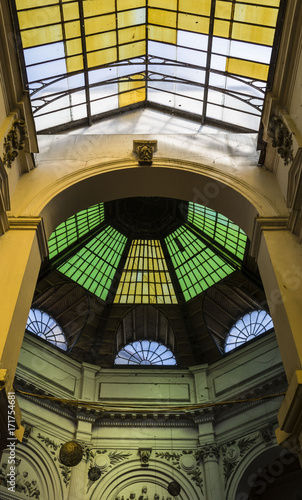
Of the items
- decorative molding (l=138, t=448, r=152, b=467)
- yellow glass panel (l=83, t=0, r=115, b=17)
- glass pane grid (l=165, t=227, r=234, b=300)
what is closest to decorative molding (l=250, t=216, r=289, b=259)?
yellow glass panel (l=83, t=0, r=115, b=17)

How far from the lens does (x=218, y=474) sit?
1525cm

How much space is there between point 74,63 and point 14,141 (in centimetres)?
364

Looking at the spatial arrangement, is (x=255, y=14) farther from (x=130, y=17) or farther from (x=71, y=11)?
(x=71, y=11)

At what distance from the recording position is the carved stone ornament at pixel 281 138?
966 centimetres

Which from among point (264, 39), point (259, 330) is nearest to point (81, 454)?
point (259, 330)

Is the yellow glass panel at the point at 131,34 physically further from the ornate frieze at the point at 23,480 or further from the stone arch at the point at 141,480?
the stone arch at the point at 141,480

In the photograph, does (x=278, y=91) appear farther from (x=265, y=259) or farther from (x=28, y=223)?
(x=28, y=223)

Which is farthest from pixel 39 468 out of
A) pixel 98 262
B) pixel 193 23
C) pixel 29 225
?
pixel 193 23

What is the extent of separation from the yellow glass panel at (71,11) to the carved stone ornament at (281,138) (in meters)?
5.73

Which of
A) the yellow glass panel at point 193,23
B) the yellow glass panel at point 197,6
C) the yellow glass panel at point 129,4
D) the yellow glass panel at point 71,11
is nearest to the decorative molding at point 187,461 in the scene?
the yellow glass panel at point 193,23

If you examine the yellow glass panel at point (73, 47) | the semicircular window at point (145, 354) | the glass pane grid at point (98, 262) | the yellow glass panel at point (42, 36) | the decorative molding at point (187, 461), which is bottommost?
the decorative molding at point (187, 461)

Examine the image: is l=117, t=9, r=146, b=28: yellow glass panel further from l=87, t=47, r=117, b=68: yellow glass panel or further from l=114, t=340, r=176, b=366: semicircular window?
l=114, t=340, r=176, b=366: semicircular window

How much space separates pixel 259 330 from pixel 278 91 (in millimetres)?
11332

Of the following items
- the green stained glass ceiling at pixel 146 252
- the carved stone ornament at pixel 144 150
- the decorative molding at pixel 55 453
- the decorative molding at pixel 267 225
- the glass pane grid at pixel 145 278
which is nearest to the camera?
the decorative molding at pixel 267 225
